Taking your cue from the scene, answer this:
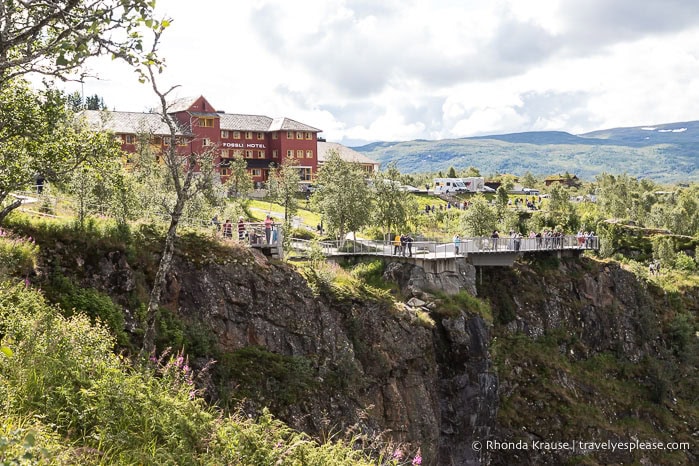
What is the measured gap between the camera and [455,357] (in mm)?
32500

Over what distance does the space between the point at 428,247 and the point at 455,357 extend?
7195 millimetres

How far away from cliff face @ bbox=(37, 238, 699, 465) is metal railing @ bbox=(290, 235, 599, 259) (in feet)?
Result: 4.66

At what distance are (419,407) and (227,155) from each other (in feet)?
211

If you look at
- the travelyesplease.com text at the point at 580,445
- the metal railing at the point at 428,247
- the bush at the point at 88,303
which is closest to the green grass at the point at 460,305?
the metal railing at the point at 428,247

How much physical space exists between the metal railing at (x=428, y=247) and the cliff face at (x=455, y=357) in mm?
1419

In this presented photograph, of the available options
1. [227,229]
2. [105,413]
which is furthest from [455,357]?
[105,413]

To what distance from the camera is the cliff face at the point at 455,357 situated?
22.3 m

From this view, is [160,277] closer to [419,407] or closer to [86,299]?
[86,299]

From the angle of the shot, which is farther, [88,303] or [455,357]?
[455,357]

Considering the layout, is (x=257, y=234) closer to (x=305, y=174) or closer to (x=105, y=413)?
(x=105, y=413)

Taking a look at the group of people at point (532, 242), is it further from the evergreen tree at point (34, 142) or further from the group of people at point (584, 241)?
the evergreen tree at point (34, 142)

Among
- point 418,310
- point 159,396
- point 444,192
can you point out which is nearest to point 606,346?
point 418,310

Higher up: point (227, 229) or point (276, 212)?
point (227, 229)

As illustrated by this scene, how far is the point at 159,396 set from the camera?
1071 cm
